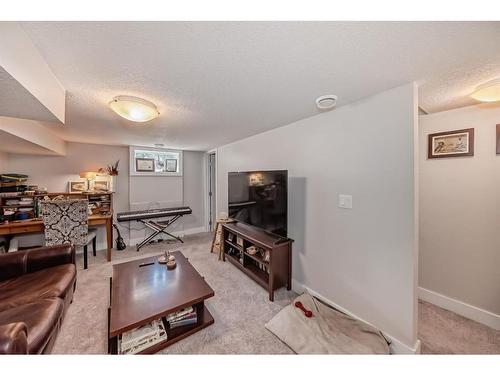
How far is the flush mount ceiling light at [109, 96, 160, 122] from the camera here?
148 cm

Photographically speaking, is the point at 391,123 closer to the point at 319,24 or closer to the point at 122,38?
the point at 319,24

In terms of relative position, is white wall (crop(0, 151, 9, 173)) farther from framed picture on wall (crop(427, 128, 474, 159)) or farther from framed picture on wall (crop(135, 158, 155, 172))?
framed picture on wall (crop(427, 128, 474, 159))

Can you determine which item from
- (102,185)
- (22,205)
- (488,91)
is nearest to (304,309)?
(488,91)

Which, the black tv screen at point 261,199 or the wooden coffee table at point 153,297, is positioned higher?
the black tv screen at point 261,199

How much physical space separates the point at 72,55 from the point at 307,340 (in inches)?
99.9

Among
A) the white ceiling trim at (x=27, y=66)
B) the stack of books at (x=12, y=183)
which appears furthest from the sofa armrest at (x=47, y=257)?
the stack of books at (x=12, y=183)

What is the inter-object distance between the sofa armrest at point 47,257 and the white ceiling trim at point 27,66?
1510 mm

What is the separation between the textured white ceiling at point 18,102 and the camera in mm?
929

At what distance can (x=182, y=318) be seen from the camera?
→ 1.56 meters

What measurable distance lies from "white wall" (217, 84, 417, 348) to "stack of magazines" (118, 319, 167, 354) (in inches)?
60.5

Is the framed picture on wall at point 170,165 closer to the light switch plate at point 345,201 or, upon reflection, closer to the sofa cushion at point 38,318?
the sofa cushion at point 38,318

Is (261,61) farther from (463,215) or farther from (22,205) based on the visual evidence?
(22,205)

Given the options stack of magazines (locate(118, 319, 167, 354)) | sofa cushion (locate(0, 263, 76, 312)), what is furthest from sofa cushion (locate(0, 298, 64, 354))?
stack of magazines (locate(118, 319, 167, 354))
